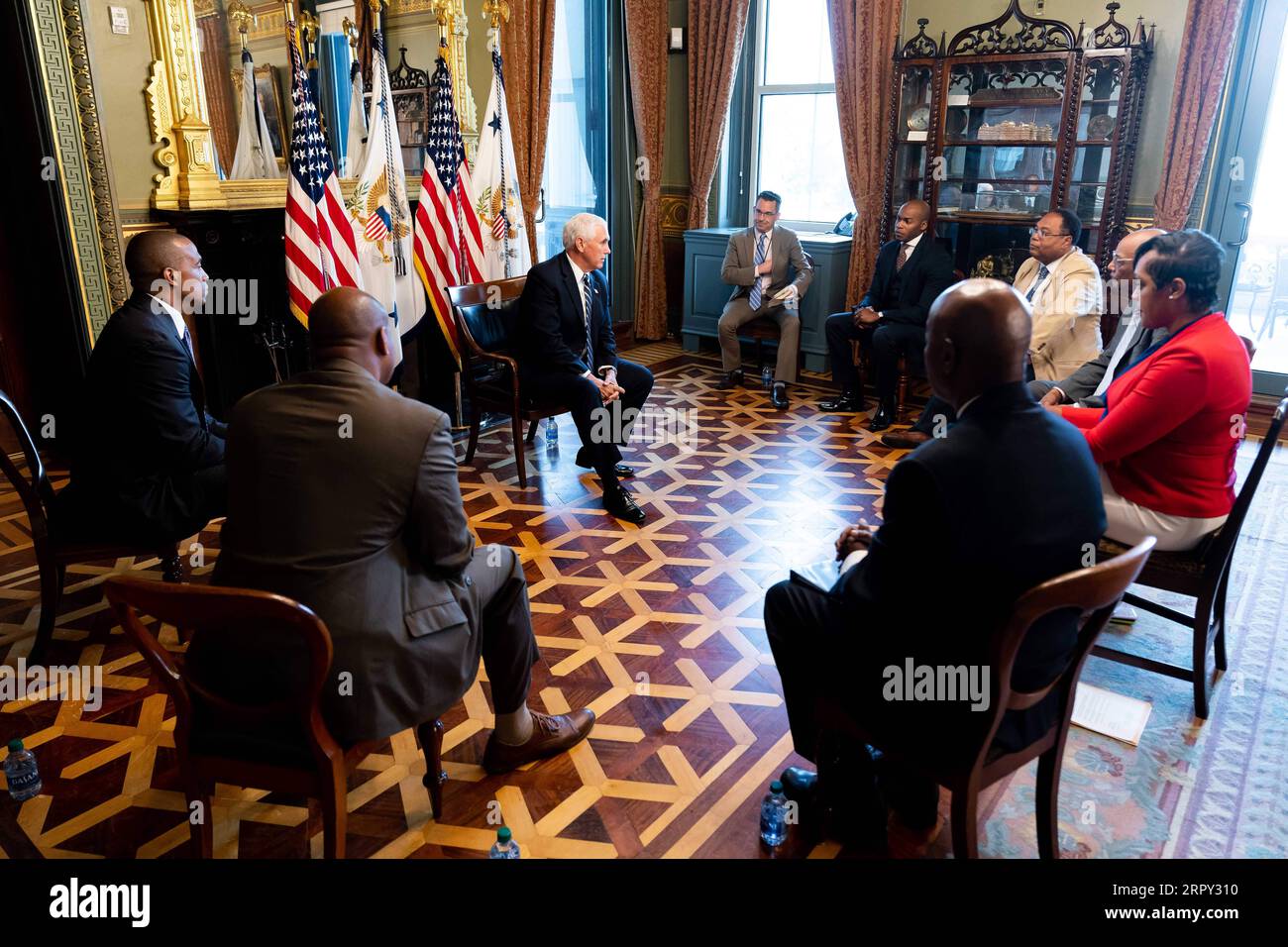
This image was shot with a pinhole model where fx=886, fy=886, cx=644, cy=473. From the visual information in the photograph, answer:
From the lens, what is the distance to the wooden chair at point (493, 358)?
14.6ft

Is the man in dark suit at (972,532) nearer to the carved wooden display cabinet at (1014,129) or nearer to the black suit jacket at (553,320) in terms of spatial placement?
the black suit jacket at (553,320)

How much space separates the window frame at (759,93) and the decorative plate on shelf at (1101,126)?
1.97 metres

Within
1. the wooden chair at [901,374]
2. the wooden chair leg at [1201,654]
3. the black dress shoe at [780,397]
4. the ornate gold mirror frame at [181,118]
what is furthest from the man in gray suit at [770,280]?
the wooden chair leg at [1201,654]

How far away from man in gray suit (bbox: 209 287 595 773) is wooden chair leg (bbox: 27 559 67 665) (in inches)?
54.3

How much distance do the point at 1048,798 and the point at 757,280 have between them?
484 centimetres

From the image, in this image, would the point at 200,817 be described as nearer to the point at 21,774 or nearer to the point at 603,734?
the point at 21,774

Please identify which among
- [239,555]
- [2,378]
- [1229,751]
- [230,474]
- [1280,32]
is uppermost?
[1280,32]

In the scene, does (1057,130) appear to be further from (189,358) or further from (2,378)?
(2,378)

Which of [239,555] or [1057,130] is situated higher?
[1057,130]

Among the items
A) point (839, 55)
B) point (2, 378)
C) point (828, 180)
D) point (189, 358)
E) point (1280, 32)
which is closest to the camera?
point (189, 358)

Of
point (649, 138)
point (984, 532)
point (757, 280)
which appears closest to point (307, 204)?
point (757, 280)
